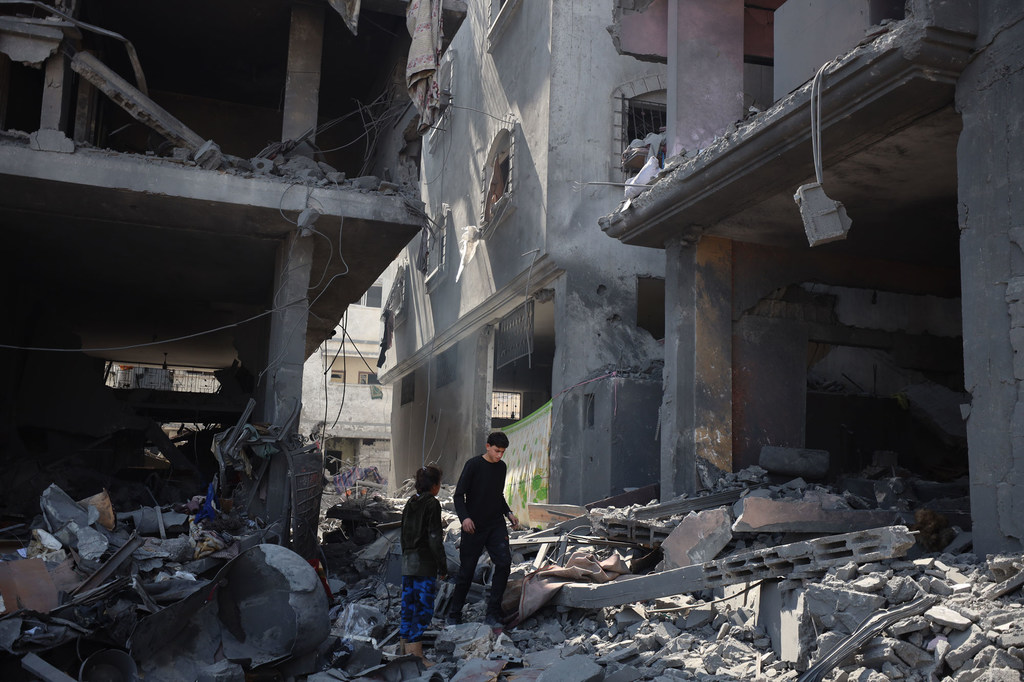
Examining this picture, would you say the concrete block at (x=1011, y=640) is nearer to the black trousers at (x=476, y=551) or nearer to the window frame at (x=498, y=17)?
the black trousers at (x=476, y=551)

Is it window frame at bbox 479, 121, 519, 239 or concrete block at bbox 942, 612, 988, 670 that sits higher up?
window frame at bbox 479, 121, 519, 239

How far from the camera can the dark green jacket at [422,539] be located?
6.94 meters

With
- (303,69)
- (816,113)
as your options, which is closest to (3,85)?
(303,69)

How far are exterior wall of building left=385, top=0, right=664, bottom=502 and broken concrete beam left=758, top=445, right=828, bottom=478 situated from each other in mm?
2760

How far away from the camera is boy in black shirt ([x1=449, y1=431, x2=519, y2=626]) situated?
750 centimetres

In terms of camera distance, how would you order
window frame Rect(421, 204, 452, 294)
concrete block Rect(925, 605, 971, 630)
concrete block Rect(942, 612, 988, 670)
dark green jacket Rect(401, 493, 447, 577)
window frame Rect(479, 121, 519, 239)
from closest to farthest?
concrete block Rect(942, 612, 988, 670) < concrete block Rect(925, 605, 971, 630) < dark green jacket Rect(401, 493, 447, 577) < window frame Rect(479, 121, 519, 239) < window frame Rect(421, 204, 452, 294)

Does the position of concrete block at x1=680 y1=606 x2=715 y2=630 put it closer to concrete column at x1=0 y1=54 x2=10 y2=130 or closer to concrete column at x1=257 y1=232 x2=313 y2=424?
concrete column at x1=257 y1=232 x2=313 y2=424

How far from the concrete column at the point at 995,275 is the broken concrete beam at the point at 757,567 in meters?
0.61

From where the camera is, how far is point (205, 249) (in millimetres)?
12195

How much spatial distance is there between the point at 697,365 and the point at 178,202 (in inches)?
242

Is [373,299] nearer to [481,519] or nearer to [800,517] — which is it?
[481,519]

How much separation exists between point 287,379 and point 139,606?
179 inches

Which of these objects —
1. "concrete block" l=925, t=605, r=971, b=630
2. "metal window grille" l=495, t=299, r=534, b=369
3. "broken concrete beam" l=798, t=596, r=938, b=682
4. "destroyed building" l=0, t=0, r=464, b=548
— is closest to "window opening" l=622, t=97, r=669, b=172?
"metal window grille" l=495, t=299, r=534, b=369

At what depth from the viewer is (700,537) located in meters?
7.09
